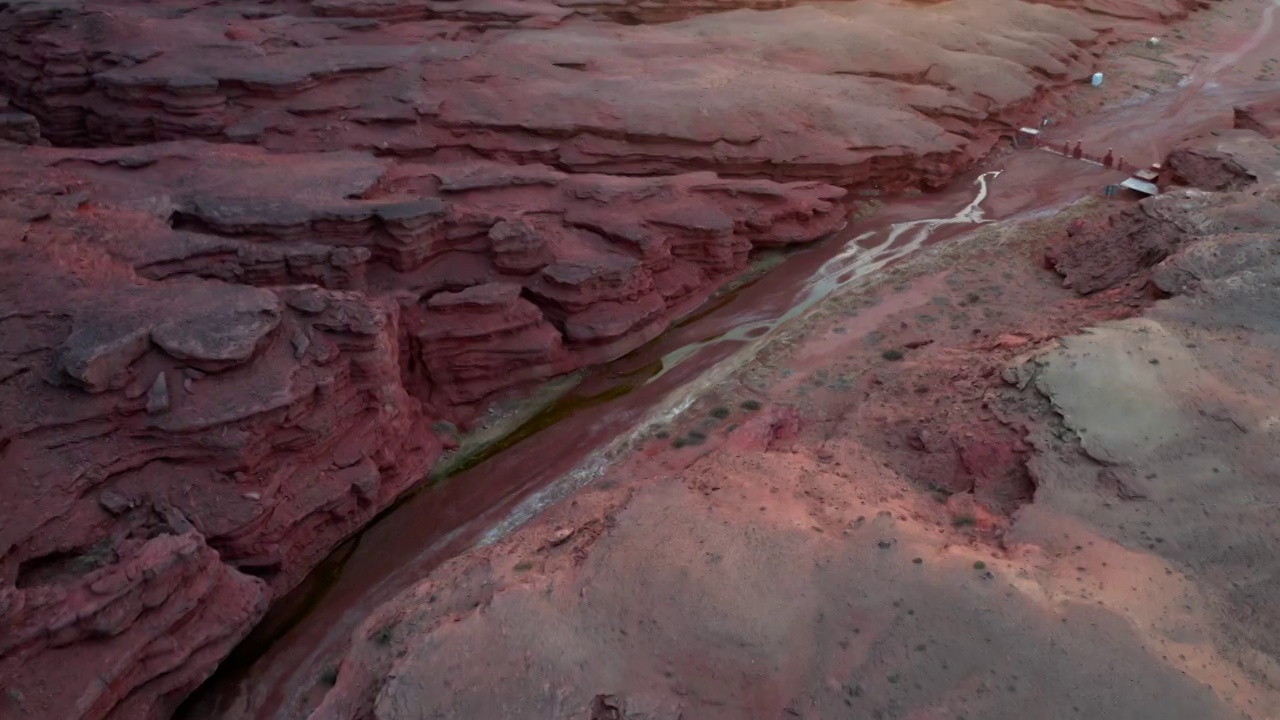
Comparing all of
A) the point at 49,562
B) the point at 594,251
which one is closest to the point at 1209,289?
the point at 594,251

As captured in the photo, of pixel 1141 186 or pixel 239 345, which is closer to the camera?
pixel 239 345

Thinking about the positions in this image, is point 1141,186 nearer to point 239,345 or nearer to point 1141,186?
point 1141,186

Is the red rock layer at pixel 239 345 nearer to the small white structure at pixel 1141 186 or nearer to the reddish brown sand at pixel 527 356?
the reddish brown sand at pixel 527 356

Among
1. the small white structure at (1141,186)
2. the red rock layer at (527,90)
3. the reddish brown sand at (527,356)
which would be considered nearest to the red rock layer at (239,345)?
the reddish brown sand at (527,356)

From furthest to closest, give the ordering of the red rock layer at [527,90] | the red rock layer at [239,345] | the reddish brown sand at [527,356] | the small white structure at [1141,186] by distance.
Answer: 1. the small white structure at [1141,186]
2. the red rock layer at [527,90]
3. the red rock layer at [239,345]
4. the reddish brown sand at [527,356]

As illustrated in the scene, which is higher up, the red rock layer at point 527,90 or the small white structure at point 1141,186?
the red rock layer at point 527,90

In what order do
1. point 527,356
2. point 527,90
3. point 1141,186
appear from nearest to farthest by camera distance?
1. point 527,356
2. point 527,90
3. point 1141,186

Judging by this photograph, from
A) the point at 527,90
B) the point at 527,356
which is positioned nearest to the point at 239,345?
the point at 527,356

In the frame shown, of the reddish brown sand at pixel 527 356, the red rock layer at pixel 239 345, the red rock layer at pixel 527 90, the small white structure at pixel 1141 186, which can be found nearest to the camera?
the reddish brown sand at pixel 527 356

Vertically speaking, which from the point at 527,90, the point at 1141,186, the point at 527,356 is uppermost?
the point at 527,90

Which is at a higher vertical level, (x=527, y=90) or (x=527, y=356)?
(x=527, y=90)
